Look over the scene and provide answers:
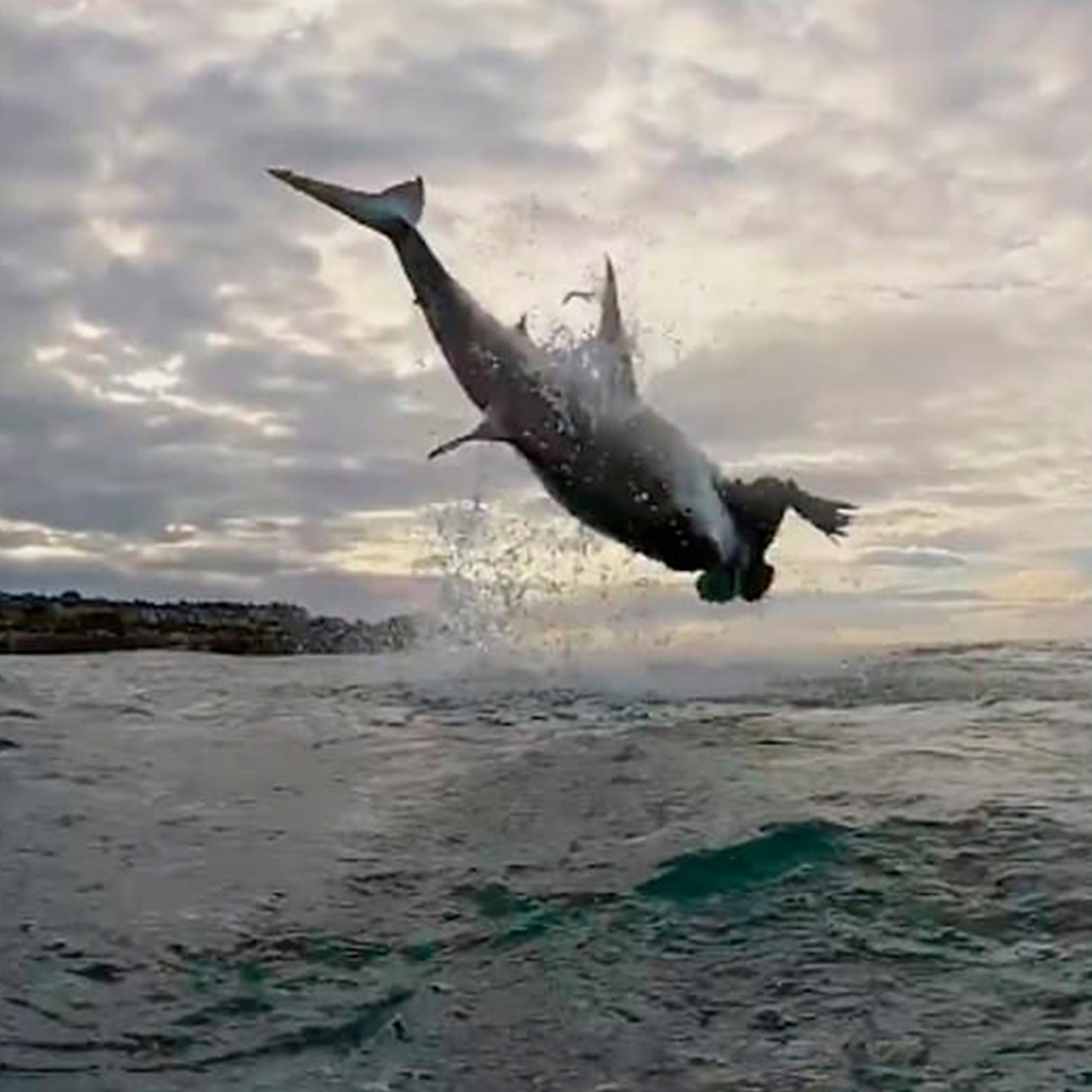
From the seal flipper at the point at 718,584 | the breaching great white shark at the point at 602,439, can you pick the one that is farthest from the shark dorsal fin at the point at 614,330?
the seal flipper at the point at 718,584

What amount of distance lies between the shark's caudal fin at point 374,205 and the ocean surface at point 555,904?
3.72 m

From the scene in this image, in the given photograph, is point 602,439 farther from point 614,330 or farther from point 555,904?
point 555,904

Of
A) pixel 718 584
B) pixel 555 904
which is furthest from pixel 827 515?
pixel 555 904

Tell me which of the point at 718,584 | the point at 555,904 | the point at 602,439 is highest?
the point at 602,439

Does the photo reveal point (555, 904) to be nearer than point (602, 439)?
Yes

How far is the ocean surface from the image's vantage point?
5539mm

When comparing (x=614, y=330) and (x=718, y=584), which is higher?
(x=614, y=330)

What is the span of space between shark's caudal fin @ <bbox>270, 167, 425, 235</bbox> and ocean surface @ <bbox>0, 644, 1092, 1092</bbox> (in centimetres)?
372

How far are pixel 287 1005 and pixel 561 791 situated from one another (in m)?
3.78

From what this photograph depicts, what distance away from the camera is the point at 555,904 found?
7.27m

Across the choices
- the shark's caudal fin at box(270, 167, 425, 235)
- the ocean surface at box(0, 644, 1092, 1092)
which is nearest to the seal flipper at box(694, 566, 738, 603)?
the ocean surface at box(0, 644, 1092, 1092)

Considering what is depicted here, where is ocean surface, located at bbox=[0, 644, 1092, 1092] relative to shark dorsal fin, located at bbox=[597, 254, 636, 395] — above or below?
below

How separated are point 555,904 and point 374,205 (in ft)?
19.2

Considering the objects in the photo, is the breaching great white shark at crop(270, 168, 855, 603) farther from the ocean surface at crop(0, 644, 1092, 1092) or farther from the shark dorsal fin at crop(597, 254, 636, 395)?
the ocean surface at crop(0, 644, 1092, 1092)
